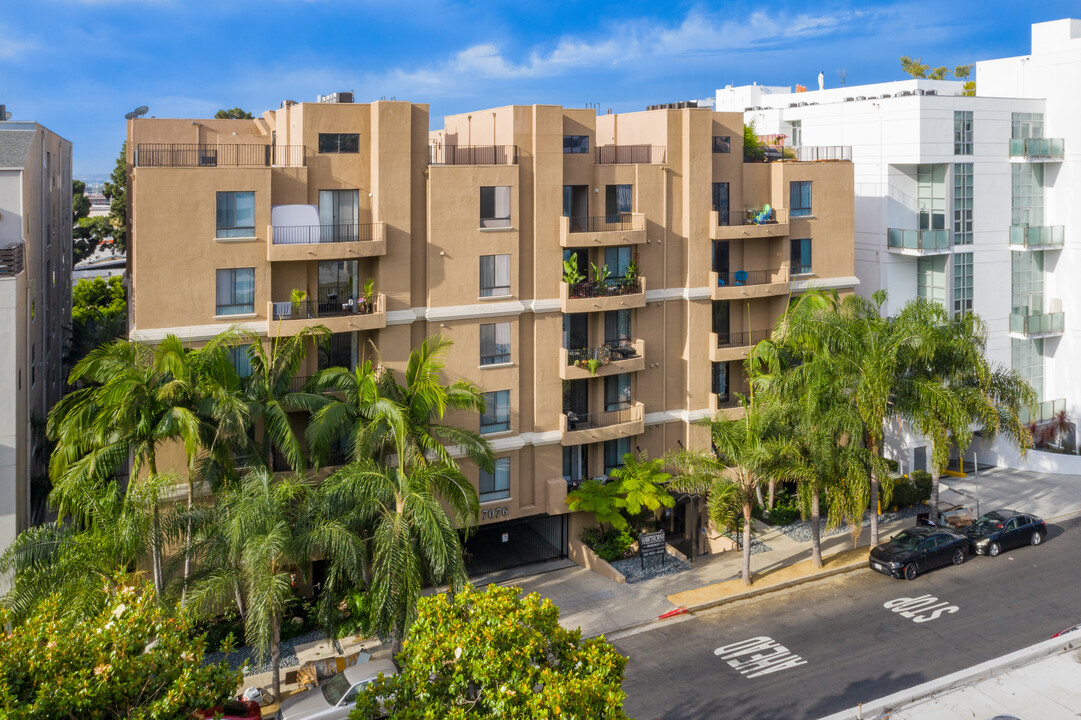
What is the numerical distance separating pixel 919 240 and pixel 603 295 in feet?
58.3

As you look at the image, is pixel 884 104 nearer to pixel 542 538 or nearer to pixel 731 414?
pixel 731 414

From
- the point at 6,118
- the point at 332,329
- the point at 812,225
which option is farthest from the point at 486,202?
the point at 6,118

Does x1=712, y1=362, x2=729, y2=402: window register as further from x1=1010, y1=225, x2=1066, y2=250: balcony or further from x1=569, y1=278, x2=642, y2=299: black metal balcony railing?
x1=1010, y1=225, x2=1066, y2=250: balcony

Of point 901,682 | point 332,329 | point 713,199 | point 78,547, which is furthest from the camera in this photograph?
point 713,199

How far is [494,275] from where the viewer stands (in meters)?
36.6

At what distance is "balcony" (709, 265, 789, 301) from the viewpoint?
4038 centimetres

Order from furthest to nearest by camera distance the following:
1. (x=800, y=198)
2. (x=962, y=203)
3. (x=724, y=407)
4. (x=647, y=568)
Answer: (x=962, y=203)
(x=800, y=198)
(x=724, y=407)
(x=647, y=568)

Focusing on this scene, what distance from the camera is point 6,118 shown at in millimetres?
46438

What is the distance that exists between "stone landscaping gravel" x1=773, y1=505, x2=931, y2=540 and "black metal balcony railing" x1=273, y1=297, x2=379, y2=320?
17.9 meters

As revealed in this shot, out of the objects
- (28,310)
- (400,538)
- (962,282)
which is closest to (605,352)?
(400,538)

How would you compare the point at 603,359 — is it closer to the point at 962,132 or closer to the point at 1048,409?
the point at 962,132

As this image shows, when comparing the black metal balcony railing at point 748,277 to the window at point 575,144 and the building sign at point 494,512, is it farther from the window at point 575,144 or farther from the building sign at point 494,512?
the building sign at point 494,512

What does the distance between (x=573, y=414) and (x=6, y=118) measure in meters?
30.4

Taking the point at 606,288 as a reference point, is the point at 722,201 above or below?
above
